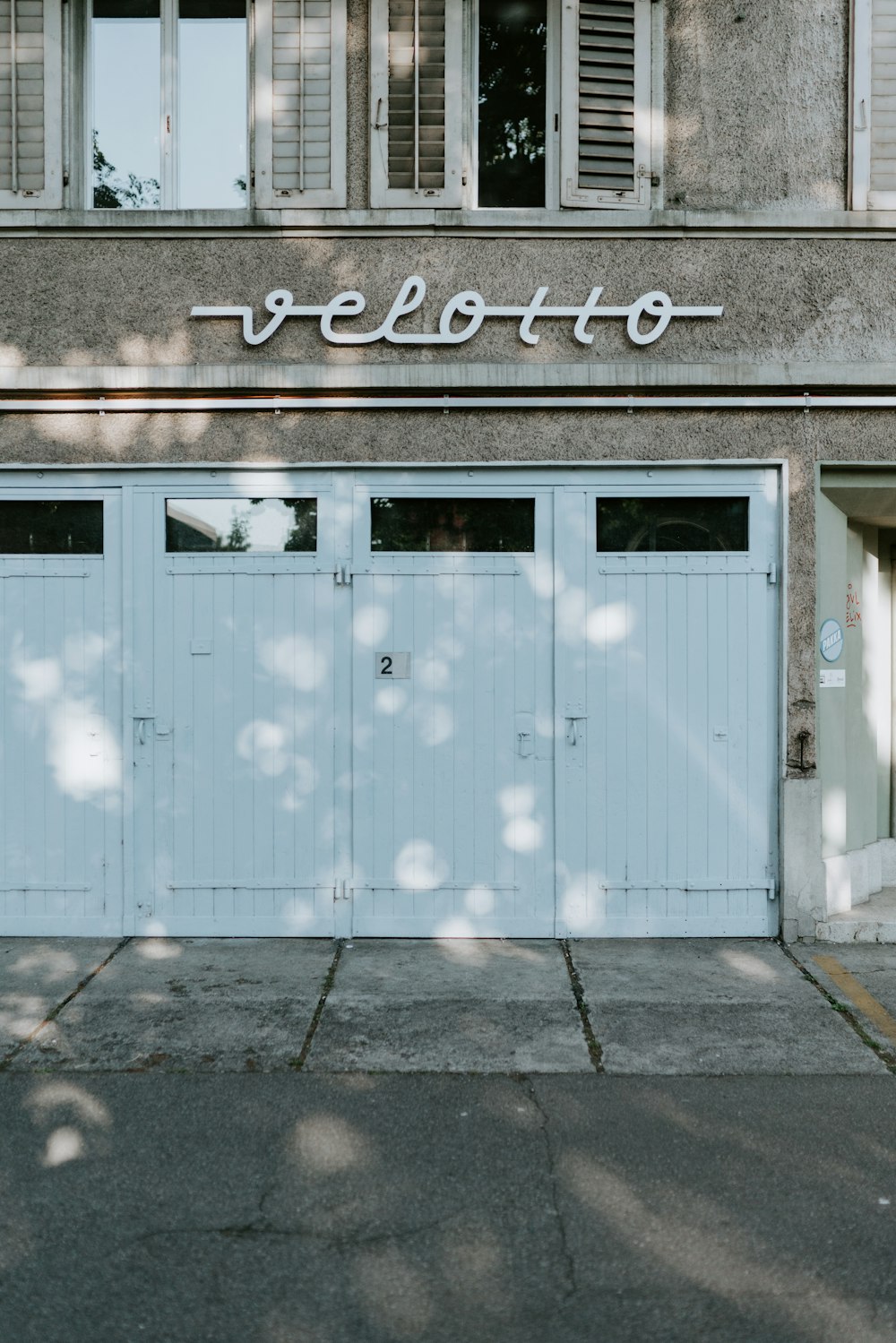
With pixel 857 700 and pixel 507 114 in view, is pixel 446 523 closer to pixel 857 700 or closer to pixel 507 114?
pixel 507 114

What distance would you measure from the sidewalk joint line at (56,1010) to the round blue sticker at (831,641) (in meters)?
4.40

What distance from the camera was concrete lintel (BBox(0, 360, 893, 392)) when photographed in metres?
6.82

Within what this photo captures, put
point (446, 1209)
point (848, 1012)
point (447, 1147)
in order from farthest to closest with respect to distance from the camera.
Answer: point (848, 1012)
point (447, 1147)
point (446, 1209)

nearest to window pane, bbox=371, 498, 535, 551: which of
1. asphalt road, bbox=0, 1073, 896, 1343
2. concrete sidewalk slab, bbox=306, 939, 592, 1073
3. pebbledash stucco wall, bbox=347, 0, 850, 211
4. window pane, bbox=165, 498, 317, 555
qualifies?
window pane, bbox=165, 498, 317, 555

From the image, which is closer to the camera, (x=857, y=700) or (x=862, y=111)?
(x=862, y=111)

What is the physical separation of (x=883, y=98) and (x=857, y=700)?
3.56 metres

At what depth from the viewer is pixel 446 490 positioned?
22.7 feet

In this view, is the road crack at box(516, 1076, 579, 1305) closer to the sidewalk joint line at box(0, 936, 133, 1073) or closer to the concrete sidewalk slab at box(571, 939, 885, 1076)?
the concrete sidewalk slab at box(571, 939, 885, 1076)

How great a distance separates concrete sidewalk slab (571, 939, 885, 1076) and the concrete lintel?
10.6 feet

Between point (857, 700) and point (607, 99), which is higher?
point (607, 99)

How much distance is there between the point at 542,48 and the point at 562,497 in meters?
2.69

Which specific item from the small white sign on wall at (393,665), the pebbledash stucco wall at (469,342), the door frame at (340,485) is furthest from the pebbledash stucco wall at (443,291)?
the small white sign on wall at (393,665)

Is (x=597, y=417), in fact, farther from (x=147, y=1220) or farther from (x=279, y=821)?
(x=147, y=1220)

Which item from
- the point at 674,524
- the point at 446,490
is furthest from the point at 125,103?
the point at 674,524
